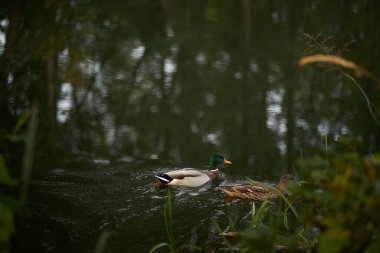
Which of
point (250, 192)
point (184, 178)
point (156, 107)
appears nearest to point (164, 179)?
point (184, 178)

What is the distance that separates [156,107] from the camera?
9508 millimetres

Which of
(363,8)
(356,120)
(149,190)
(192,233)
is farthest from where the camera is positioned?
(363,8)

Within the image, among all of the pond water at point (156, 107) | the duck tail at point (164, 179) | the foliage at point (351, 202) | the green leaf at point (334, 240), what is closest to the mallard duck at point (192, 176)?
the duck tail at point (164, 179)

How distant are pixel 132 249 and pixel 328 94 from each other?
21.0 ft

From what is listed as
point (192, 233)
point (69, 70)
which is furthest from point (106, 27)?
point (192, 233)

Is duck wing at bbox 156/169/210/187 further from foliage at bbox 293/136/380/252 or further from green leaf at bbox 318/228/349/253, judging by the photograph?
green leaf at bbox 318/228/349/253

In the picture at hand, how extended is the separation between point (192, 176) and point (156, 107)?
3248 millimetres

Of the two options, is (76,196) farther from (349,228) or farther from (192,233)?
(349,228)

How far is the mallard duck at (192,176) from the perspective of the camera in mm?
6297

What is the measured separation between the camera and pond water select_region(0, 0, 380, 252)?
17.8 ft

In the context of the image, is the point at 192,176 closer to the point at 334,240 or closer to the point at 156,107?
the point at 156,107

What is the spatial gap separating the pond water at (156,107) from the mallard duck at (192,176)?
11cm

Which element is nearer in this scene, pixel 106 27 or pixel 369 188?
pixel 369 188

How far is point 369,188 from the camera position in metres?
2.21
